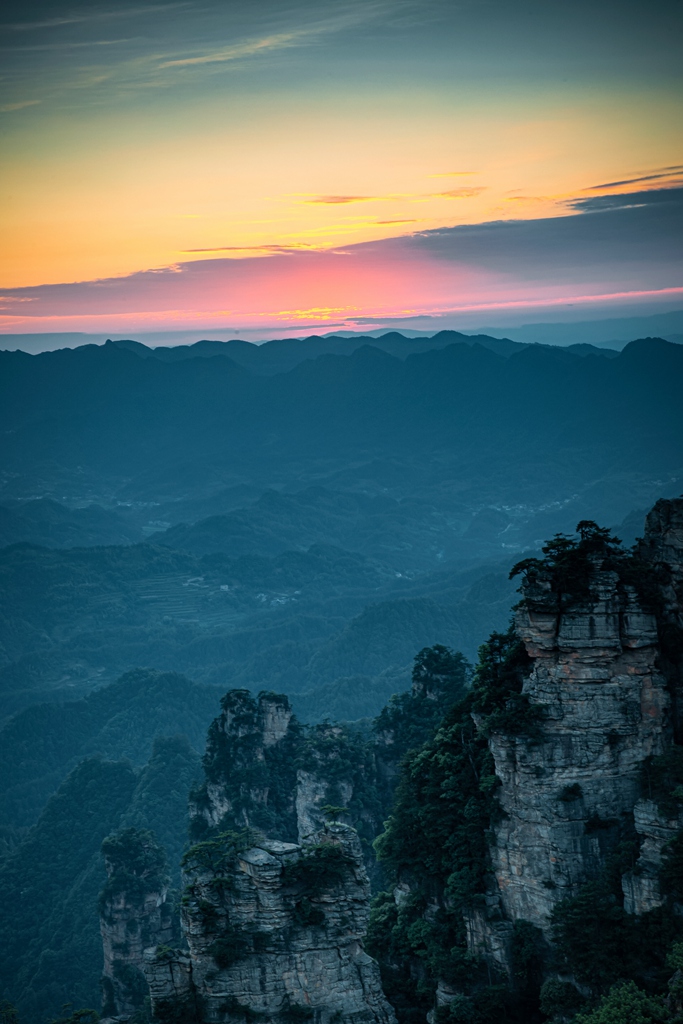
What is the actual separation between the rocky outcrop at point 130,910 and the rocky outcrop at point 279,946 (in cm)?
2254

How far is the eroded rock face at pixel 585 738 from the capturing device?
2759cm

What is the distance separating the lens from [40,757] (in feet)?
346

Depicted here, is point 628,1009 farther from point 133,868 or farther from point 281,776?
point 133,868

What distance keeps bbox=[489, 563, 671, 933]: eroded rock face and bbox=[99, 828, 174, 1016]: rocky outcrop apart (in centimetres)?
2689

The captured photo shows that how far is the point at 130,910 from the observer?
50.7m

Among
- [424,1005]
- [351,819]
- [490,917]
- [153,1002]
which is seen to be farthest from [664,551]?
[351,819]

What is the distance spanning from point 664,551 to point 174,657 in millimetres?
136624

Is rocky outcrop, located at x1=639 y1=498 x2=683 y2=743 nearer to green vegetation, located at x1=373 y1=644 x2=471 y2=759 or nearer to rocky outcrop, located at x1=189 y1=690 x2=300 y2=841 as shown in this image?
green vegetation, located at x1=373 y1=644 x2=471 y2=759

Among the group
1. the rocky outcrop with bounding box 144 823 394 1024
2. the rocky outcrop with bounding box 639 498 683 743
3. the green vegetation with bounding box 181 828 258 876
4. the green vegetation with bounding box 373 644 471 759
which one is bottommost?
the rocky outcrop with bounding box 144 823 394 1024

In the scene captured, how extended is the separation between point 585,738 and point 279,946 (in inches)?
347

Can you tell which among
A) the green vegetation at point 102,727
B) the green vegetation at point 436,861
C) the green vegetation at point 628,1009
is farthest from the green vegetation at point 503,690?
the green vegetation at point 102,727

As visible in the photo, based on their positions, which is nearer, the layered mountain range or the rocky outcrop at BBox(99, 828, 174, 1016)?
the layered mountain range

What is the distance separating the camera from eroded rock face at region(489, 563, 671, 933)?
1086 inches

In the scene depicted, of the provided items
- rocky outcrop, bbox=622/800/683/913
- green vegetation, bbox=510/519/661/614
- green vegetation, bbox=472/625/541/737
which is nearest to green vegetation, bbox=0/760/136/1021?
green vegetation, bbox=472/625/541/737
